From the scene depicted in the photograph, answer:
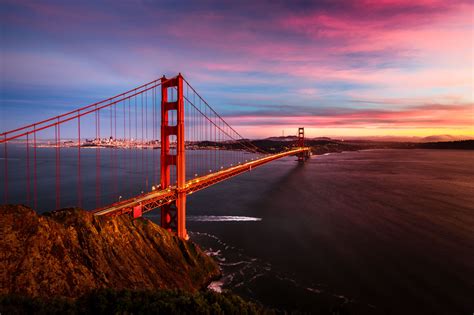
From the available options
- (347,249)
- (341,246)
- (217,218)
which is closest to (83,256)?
(347,249)

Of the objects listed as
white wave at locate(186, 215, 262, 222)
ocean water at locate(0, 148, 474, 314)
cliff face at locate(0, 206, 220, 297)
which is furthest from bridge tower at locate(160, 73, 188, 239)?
white wave at locate(186, 215, 262, 222)

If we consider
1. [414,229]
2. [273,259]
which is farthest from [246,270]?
[414,229]

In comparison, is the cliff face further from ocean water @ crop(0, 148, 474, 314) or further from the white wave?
the white wave

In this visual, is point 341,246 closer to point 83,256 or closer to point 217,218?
point 217,218

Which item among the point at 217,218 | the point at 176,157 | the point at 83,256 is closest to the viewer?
the point at 83,256

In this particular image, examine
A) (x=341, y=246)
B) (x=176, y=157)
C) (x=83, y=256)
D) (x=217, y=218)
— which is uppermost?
(x=176, y=157)

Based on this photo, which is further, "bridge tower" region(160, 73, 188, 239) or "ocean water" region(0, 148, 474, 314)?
"bridge tower" region(160, 73, 188, 239)

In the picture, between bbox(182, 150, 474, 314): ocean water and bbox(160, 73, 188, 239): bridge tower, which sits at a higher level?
bbox(160, 73, 188, 239): bridge tower

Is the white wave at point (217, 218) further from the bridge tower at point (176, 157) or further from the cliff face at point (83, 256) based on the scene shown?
the cliff face at point (83, 256)

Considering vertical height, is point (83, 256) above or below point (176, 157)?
below
